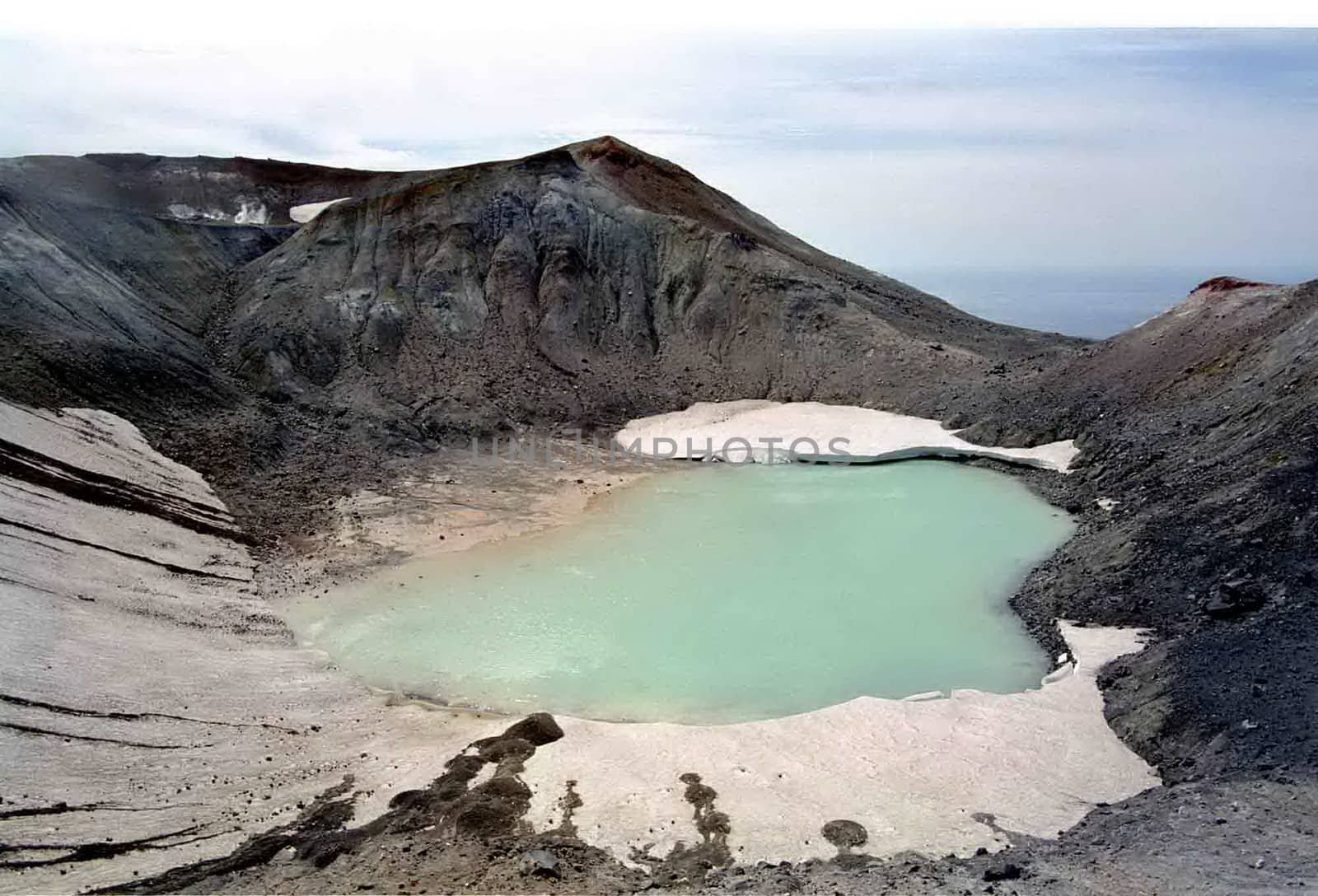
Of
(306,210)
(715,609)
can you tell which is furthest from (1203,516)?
(306,210)

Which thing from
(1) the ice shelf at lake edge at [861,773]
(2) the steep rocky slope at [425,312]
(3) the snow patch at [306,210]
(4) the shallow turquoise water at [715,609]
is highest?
(3) the snow patch at [306,210]

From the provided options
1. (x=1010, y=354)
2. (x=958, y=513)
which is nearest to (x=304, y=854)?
(x=958, y=513)

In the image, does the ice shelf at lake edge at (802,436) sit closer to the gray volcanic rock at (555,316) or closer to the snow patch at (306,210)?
the gray volcanic rock at (555,316)

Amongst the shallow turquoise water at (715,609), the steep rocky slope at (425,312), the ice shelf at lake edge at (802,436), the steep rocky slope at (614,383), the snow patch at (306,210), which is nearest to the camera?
the steep rocky slope at (614,383)

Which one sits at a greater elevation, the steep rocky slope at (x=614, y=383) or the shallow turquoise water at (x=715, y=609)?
the steep rocky slope at (x=614, y=383)

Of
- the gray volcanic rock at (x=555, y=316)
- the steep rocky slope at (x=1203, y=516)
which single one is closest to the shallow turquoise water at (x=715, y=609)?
the steep rocky slope at (x=1203, y=516)

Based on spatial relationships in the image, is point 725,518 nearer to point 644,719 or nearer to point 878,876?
point 644,719

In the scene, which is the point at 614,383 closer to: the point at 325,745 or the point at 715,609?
Answer: the point at 715,609
